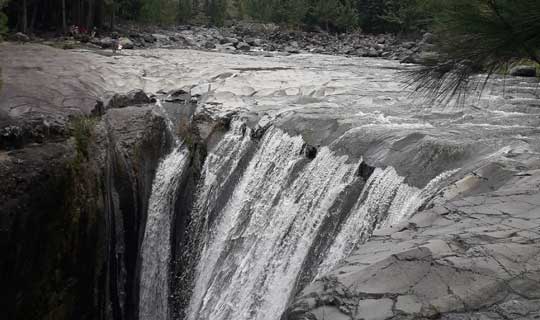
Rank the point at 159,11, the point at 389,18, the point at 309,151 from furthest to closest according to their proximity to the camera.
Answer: the point at 389,18 < the point at 159,11 < the point at 309,151

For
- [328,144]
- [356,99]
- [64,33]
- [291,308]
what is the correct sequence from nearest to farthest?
[291,308] → [328,144] → [356,99] → [64,33]

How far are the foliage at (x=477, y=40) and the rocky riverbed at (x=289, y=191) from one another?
0.34m

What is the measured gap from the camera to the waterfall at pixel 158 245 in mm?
8273

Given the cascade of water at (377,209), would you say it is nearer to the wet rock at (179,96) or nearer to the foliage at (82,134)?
the foliage at (82,134)

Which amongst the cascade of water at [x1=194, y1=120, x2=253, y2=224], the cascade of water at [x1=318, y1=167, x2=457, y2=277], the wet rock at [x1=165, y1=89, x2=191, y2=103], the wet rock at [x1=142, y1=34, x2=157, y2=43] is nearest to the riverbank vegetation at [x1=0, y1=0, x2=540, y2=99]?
the cascade of water at [x1=318, y1=167, x2=457, y2=277]

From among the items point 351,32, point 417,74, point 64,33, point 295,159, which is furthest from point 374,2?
point 417,74

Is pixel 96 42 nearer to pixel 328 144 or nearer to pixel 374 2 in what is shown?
pixel 328 144

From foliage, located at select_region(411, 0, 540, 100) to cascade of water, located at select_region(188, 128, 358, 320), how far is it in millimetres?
3025

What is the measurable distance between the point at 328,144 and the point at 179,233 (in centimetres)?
291

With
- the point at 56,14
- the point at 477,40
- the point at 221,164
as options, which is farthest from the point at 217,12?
the point at 477,40

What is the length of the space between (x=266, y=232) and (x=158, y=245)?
2.41 metres

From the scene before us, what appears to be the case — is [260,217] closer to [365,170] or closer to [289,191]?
[289,191]

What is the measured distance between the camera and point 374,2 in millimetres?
43562

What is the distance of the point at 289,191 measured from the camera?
7223 mm
